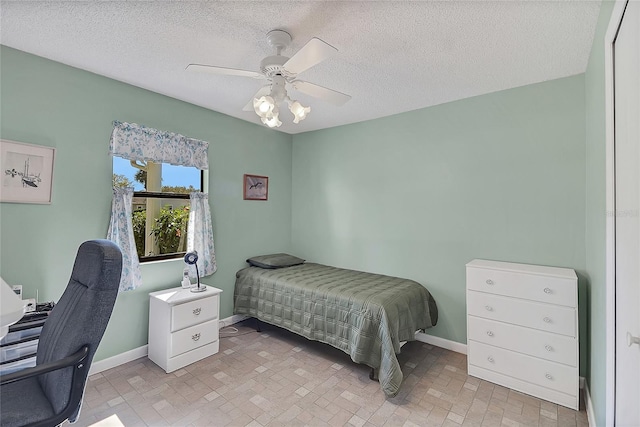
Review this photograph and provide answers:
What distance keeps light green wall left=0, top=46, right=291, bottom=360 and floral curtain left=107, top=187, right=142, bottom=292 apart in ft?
0.23

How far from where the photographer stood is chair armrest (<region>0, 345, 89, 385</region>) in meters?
1.08

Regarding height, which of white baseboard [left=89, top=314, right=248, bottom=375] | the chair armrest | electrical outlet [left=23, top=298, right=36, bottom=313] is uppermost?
the chair armrest

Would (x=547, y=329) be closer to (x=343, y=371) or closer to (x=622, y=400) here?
(x=622, y=400)

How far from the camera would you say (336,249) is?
3.97m

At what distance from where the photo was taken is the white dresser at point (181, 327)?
2598mm

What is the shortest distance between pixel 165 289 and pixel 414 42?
3.05 meters

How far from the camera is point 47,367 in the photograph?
1143 mm

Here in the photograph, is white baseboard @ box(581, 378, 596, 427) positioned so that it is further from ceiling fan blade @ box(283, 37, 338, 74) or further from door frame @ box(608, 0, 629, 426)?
ceiling fan blade @ box(283, 37, 338, 74)

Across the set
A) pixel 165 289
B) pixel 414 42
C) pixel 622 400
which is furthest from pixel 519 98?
pixel 165 289

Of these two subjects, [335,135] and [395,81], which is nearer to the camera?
[395,81]

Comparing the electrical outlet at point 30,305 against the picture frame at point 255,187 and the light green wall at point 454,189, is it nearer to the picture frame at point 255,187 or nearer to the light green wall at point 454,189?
the picture frame at point 255,187

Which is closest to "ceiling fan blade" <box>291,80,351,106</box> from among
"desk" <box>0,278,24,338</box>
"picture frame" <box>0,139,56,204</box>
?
"desk" <box>0,278,24,338</box>

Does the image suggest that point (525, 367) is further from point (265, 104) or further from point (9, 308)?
point (9, 308)

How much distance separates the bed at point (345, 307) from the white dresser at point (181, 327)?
1.93 feet
